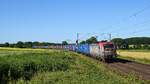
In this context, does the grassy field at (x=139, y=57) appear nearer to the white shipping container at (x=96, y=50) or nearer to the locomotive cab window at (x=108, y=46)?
the locomotive cab window at (x=108, y=46)

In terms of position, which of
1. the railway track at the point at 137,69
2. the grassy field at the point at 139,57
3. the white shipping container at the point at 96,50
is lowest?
the railway track at the point at 137,69

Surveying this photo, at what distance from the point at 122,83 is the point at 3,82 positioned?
10237 mm

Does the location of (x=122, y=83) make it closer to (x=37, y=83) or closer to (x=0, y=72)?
(x=37, y=83)

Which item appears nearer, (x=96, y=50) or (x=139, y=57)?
(x=96, y=50)

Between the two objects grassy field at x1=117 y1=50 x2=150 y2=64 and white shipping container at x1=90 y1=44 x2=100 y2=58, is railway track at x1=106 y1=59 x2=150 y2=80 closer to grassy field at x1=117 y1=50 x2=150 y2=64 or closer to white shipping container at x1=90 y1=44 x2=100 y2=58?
grassy field at x1=117 y1=50 x2=150 y2=64

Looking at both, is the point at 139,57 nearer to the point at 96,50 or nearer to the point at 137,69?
the point at 96,50

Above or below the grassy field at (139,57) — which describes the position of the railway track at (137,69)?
below

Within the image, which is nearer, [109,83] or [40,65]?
[109,83]

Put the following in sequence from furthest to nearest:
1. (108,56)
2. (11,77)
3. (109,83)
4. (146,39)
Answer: (146,39) < (108,56) < (11,77) < (109,83)

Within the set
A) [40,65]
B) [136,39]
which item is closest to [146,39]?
[136,39]

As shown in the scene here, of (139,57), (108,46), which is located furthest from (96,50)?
(139,57)

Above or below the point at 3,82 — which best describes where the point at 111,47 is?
above

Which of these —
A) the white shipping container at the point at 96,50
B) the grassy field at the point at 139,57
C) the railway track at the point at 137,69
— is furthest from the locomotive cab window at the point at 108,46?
the railway track at the point at 137,69

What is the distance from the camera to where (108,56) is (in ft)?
161
